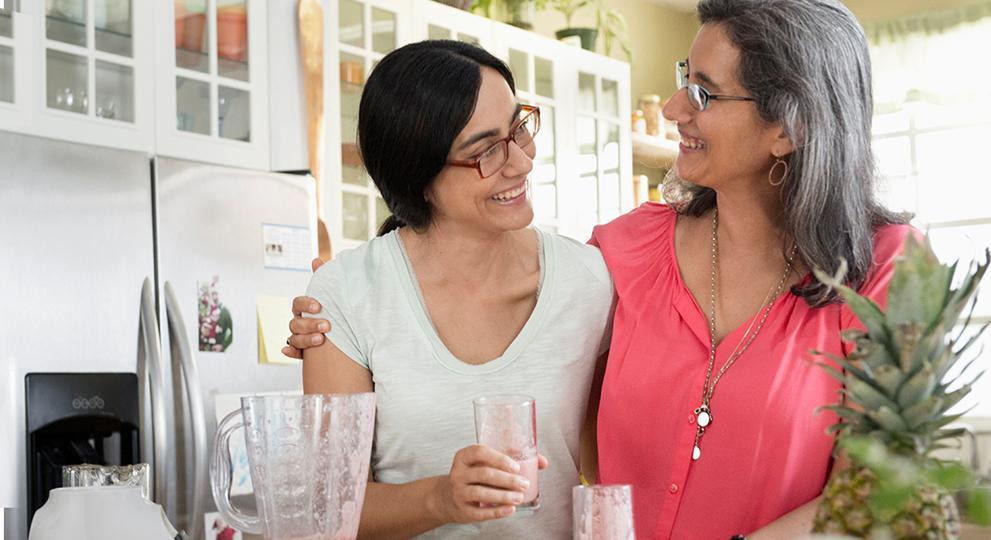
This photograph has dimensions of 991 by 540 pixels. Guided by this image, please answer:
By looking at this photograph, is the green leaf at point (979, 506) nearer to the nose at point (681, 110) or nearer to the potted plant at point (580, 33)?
the nose at point (681, 110)

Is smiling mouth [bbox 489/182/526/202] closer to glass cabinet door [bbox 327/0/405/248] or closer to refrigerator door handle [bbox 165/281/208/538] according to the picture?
refrigerator door handle [bbox 165/281/208/538]

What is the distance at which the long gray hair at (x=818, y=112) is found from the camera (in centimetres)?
173

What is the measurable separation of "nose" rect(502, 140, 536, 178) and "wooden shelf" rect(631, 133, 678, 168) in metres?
3.82

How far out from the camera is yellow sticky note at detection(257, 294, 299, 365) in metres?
3.16

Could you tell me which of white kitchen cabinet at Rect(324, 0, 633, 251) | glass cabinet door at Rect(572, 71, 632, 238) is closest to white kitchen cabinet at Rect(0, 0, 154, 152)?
white kitchen cabinet at Rect(324, 0, 633, 251)

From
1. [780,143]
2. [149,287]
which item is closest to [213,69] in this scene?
[149,287]

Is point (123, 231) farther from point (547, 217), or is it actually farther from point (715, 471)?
point (547, 217)

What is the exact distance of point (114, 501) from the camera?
118 cm

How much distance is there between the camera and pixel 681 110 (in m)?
1.82

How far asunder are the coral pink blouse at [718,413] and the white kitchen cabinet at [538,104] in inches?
69.2

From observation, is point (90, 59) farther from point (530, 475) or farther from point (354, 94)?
point (530, 475)

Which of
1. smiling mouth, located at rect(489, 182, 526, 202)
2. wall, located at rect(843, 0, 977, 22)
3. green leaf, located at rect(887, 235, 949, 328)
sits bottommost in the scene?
green leaf, located at rect(887, 235, 949, 328)

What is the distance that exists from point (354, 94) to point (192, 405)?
1.36m

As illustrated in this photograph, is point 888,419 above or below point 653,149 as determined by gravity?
below
